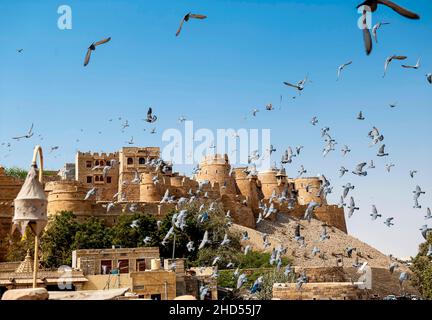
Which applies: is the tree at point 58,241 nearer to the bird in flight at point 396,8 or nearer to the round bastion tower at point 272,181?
the round bastion tower at point 272,181

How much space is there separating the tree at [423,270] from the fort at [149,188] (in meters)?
6.29

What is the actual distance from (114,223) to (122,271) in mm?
11728

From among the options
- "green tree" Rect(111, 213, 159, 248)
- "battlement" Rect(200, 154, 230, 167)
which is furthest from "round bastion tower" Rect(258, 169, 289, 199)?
"green tree" Rect(111, 213, 159, 248)

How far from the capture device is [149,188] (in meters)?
37.2

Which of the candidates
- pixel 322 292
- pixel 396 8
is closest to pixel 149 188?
pixel 322 292

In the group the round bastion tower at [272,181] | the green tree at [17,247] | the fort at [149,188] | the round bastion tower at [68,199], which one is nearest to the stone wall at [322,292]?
the green tree at [17,247]

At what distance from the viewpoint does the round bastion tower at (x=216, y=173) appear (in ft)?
140

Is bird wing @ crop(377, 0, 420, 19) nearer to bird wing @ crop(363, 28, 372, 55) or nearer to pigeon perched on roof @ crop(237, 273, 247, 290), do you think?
bird wing @ crop(363, 28, 372, 55)

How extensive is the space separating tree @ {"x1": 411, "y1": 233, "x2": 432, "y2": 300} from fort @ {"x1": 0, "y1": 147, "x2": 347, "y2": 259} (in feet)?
20.6

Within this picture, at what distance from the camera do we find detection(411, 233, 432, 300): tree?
25.6 metres

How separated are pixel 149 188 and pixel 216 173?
22.2 feet

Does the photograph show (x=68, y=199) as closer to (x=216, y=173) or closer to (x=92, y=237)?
(x=92, y=237)
